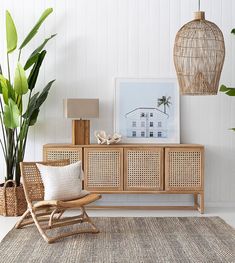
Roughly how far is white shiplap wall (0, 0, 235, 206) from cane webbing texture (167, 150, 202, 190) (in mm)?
437

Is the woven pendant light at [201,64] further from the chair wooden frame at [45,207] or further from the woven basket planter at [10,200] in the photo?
the woven basket planter at [10,200]

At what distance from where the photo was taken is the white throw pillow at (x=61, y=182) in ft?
16.1

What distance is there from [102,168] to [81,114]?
0.64m

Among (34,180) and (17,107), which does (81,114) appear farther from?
(34,180)

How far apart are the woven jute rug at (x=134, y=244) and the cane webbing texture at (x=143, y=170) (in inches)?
26.0

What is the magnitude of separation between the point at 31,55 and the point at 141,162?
1690 mm

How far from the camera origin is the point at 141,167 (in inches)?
236

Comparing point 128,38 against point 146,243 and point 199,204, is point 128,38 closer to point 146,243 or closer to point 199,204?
point 199,204

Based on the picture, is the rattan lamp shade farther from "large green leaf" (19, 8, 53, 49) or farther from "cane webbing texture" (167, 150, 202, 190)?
"large green leaf" (19, 8, 53, 49)

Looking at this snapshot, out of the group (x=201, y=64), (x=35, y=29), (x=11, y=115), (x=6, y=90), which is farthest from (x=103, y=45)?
(x=201, y=64)

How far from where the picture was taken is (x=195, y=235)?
488 centimetres

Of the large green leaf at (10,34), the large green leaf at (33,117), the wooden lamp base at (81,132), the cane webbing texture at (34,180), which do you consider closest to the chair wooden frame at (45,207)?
the cane webbing texture at (34,180)

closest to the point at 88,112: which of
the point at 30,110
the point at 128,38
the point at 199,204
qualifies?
the point at 30,110

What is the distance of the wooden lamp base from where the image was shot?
604cm
